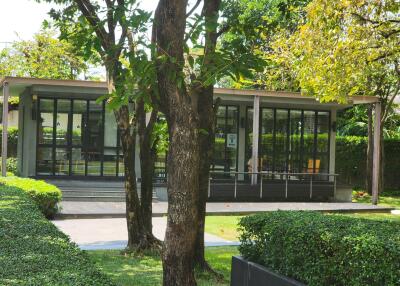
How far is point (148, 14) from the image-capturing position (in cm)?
460

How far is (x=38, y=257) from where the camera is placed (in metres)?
4.54

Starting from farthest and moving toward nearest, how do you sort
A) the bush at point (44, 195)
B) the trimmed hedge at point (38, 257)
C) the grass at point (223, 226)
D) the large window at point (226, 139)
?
the large window at point (226, 139), the bush at point (44, 195), the grass at point (223, 226), the trimmed hedge at point (38, 257)

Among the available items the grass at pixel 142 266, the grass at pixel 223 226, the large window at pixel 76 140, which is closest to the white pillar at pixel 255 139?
the grass at pixel 223 226

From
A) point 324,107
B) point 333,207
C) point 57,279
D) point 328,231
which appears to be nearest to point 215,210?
point 333,207

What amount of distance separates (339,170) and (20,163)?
590 inches

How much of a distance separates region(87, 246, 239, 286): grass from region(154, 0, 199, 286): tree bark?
252 cm

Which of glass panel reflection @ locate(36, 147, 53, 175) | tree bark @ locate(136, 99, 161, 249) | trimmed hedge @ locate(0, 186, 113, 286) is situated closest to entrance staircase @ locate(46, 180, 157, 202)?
glass panel reflection @ locate(36, 147, 53, 175)

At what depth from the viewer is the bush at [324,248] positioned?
4.37m

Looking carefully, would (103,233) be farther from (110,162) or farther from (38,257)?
(110,162)

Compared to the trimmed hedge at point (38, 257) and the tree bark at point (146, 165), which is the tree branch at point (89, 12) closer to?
the tree bark at point (146, 165)

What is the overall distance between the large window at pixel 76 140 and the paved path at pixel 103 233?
6.85 meters

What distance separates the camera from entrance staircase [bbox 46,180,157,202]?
18.3 m

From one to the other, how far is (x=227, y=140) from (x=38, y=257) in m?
18.2

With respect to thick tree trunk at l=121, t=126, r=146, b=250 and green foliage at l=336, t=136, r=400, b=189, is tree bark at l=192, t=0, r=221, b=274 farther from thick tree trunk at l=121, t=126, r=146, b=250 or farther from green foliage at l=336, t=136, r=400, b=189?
green foliage at l=336, t=136, r=400, b=189
